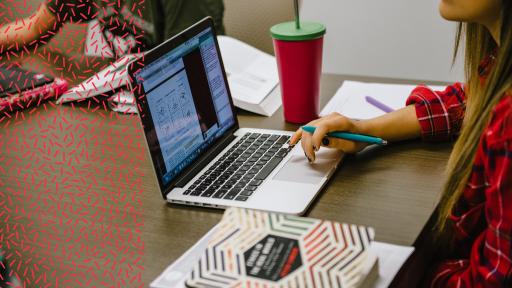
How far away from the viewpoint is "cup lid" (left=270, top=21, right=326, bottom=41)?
114 centimetres

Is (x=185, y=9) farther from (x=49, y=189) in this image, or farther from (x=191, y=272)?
(x=191, y=272)

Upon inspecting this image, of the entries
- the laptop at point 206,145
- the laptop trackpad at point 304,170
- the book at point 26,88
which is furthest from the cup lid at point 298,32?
the book at point 26,88

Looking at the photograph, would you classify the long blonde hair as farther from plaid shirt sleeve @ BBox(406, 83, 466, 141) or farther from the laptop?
the laptop

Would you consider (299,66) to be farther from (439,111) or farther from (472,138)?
(472,138)

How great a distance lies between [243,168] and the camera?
3.42 feet

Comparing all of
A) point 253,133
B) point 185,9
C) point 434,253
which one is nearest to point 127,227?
point 253,133

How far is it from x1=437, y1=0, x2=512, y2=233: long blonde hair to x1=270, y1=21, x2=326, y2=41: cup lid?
0.89ft

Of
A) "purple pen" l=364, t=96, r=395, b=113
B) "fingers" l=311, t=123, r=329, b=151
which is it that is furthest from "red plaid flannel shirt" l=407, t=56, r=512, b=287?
"purple pen" l=364, t=96, r=395, b=113

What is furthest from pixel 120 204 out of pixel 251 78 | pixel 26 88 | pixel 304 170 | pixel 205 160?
pixel 26 88

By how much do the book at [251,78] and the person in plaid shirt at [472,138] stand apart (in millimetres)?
219

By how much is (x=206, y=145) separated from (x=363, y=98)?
40 centimetres

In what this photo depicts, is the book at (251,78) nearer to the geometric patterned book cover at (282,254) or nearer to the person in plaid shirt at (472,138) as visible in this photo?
the person in plaid shirt at (472,138)

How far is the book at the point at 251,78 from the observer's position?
129cm

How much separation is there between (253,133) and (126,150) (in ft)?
0.84
